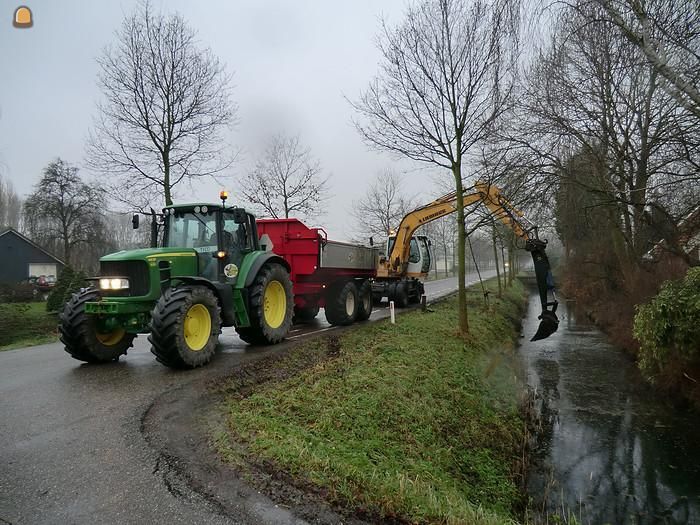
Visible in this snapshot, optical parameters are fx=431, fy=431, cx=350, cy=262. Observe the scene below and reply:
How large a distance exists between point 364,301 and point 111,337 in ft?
22.1

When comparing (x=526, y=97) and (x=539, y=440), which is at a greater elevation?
(x=526, y=97)

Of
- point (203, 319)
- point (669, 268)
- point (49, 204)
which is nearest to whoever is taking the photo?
point (203, 319)

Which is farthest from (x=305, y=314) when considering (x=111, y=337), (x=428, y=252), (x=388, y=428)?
(x=428, y=252)

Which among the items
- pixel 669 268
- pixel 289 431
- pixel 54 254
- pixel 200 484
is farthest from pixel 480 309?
pixel 54 254

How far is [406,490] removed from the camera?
3242 millimetres

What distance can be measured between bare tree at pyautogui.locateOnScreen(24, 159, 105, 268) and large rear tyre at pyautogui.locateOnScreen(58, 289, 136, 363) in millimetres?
26895

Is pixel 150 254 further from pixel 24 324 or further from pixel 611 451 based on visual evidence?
pixel 24 324

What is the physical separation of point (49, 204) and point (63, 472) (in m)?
33.7

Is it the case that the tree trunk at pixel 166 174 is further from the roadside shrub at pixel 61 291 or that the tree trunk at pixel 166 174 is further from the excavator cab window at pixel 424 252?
the excavator cab window at pixel 424 252

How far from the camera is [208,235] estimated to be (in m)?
7.28

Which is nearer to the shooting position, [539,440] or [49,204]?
[539,440]

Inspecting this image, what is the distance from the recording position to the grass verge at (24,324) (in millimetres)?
13106

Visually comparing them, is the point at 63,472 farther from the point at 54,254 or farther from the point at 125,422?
the point at 54,254

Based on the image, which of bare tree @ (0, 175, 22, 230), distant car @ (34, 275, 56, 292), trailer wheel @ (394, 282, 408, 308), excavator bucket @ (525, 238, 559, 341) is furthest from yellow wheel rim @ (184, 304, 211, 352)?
bare tree @ (0, 175, 22, 230)
